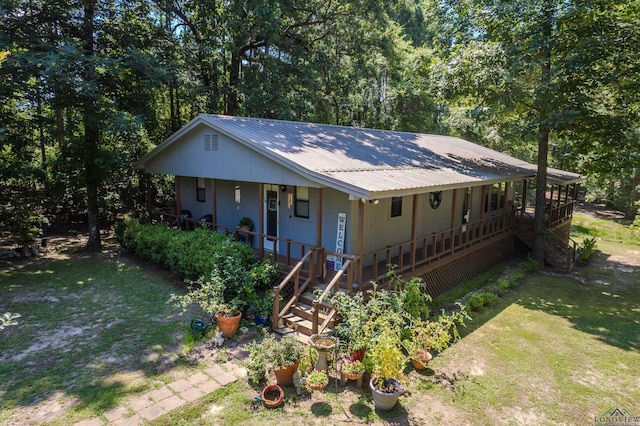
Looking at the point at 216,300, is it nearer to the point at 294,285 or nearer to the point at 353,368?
the point at 294,285

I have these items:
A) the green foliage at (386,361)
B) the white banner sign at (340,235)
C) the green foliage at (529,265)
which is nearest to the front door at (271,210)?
the white banner sign at (340,235)

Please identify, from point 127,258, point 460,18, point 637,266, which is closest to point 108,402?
point 127,258

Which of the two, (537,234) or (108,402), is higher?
(537,234)

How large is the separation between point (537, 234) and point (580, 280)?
2.11 metres

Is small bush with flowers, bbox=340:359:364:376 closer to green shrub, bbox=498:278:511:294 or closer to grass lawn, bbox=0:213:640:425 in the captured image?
grass lawn, bbox=0:213:640:425

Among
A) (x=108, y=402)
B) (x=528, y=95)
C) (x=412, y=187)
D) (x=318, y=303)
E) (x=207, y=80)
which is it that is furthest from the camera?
(x=207, y=80)

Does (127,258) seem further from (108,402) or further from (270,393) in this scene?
(270,393)

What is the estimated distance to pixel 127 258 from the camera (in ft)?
45.3

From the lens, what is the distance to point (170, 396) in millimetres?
6098

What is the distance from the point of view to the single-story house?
9.11m

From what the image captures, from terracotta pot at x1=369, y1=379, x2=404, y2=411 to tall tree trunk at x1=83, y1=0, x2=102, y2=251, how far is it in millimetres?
11828

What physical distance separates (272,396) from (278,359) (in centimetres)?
54

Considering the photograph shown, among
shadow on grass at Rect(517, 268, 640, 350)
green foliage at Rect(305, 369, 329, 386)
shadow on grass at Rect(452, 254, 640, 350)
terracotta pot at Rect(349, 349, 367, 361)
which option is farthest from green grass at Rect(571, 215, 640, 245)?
green foliage at Rect(305, 369, 329, 386)

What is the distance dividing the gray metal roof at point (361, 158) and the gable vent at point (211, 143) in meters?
0.49
